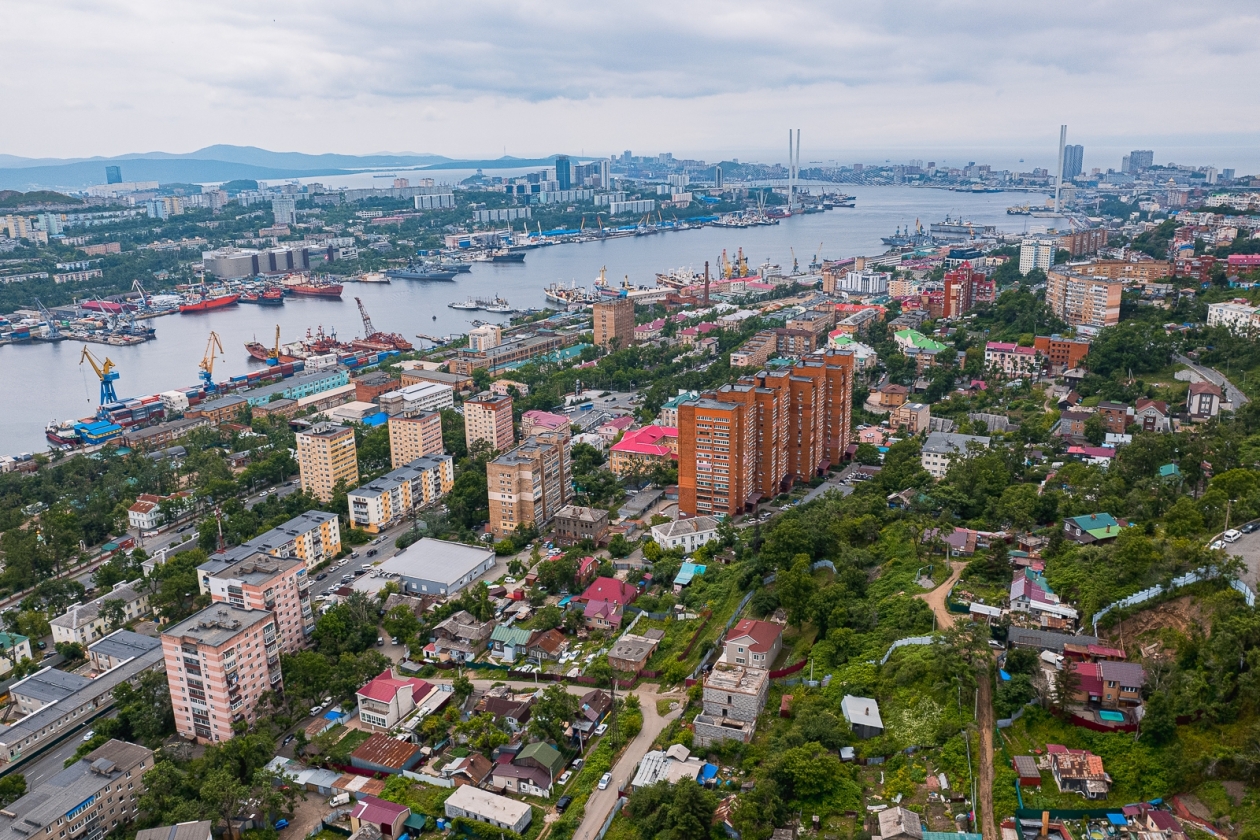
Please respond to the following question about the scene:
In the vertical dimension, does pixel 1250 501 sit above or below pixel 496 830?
above

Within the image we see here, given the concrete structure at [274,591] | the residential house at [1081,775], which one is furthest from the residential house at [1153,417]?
the concrete structure at [274,591]

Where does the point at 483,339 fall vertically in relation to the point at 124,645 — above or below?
above

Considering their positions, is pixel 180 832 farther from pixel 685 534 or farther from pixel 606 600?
pixel 685 534

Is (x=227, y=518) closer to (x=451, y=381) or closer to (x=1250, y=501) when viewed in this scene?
(x=451, y=381)

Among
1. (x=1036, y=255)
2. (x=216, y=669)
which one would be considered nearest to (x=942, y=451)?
(x=216, y=669)

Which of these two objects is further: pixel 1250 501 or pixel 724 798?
pixel 1250 501

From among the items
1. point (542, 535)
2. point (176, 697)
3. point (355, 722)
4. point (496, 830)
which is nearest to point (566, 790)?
point (496, 830)

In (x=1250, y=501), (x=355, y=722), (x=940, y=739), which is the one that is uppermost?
(x=1250, y=501)
